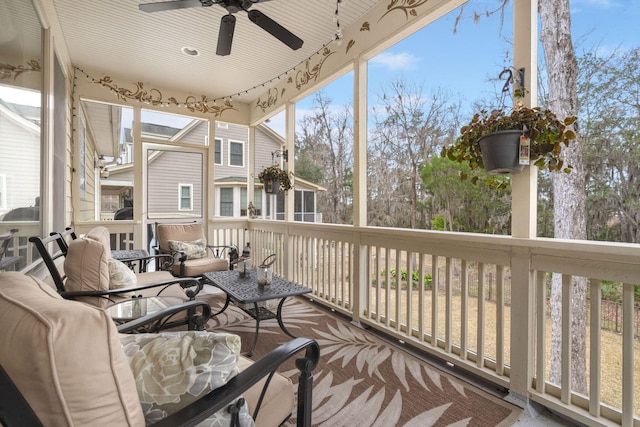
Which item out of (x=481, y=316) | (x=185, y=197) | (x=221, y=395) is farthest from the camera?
(x=185, y=197)

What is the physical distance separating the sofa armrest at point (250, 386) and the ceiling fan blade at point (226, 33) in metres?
2.36

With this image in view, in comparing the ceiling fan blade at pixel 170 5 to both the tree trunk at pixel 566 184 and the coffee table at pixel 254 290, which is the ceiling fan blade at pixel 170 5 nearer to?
the coffee table at pixel 254 290

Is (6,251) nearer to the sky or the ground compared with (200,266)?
nearer to the sky

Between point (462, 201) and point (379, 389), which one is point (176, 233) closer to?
point (379, 389)

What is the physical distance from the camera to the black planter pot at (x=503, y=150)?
178 cm

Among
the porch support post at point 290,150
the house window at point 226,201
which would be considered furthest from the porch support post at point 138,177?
the porch support post at point 290,150

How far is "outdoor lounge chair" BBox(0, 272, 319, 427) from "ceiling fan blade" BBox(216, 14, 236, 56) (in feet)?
7.30

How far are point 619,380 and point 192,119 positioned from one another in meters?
5.80

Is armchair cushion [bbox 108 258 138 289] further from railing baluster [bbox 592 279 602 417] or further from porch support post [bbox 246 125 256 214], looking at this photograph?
porch support post [bbox 246 125 256 214]

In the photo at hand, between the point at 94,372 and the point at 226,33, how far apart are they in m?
2.61

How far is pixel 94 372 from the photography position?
2.25 ft

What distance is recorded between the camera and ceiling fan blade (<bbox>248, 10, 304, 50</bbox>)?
2345 mm

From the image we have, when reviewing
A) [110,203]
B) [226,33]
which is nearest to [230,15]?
[226,33]

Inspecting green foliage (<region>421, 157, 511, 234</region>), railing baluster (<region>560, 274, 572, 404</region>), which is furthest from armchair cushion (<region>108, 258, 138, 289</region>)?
railing baluster (<region>560, 274, 572, 404</region>)
